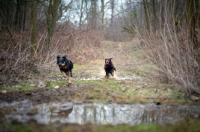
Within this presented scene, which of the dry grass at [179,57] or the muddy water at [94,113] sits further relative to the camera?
the dry grass at [179,57]

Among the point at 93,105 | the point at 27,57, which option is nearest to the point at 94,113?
the point at 93,105

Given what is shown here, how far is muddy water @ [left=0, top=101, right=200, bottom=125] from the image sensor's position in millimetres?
4320

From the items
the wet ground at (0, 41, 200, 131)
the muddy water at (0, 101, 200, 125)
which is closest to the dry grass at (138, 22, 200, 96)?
the wet ground at (0, 41, 200, 131)

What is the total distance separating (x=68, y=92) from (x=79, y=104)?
1407 mm

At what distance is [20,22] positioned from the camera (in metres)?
20.3

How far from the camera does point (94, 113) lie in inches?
192

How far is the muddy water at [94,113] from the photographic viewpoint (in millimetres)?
4320

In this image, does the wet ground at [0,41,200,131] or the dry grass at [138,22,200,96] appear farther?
the dry grass at [138,22,200,96]

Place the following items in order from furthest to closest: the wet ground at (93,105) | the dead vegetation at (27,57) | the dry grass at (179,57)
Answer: the dead vegetation at (27,57) < the dry grass at (179,57) < the wet ground at (93,105)

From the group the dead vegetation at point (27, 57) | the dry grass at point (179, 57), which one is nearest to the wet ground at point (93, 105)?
the dry grass at point (179, 57)

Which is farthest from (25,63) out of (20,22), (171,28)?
(20,22)

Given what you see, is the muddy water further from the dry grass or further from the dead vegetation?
the dead vegetation

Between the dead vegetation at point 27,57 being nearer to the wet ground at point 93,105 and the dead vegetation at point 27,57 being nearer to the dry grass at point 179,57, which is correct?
the wet ground at point 93,105

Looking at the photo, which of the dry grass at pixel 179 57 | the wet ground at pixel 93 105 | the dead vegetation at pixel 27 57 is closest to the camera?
the wet ground at pixel 93 105
